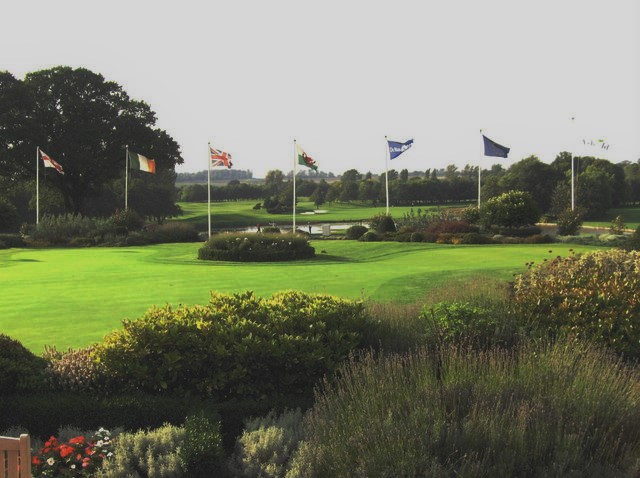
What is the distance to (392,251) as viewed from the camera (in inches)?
1228

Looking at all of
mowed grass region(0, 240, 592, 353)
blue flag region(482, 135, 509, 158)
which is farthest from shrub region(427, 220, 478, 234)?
blue flag region(482, 135, 509, 158)

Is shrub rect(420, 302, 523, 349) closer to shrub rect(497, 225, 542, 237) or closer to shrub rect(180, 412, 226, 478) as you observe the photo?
shrub rect(180, 412, 226, 478)

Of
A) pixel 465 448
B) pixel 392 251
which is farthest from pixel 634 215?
pixel 465 448

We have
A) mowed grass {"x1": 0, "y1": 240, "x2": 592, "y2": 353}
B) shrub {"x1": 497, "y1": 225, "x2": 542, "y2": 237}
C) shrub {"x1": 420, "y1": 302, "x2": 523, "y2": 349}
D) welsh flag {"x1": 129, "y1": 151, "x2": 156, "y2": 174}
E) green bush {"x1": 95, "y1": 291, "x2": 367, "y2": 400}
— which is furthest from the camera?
welsh flag {"x1": 129, "y1": 151, "x2": 156, "y2": 174}

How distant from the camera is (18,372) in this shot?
7.42 meters

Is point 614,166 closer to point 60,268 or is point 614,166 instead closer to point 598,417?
point 60,268

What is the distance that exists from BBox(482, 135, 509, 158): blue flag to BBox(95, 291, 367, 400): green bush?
128 feet

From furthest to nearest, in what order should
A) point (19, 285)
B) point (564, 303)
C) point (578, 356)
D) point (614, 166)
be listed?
point (614, 166), point (19, 285), point (564, 303), point (578, 356)

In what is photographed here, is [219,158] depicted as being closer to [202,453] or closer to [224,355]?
[224,355]

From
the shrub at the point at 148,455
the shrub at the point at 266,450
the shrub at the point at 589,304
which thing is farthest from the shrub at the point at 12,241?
the shrub at the point at 266,450

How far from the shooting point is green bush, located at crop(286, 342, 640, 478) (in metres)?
4.75

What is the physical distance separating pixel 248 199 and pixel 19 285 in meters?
127

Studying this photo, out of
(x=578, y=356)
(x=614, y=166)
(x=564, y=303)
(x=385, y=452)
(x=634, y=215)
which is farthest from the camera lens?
(x=614, y=166)

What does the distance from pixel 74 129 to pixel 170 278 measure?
4196 centimetres
